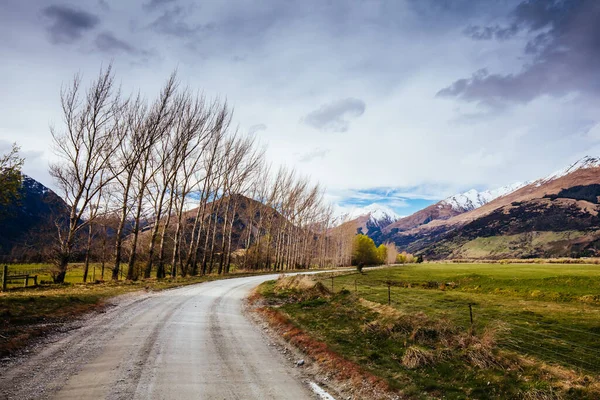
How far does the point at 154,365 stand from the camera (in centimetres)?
800

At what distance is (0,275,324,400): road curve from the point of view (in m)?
6.55

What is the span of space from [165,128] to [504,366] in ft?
102

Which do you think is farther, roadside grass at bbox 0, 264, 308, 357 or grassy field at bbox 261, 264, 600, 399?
roadside grass at bbox 0, 264, 308, 357

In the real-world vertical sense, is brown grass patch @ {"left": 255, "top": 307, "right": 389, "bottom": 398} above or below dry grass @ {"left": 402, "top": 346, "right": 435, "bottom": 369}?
below

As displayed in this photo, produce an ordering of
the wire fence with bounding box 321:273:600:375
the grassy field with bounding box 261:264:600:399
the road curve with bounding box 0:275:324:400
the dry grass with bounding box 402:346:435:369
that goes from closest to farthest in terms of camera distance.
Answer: the road curve with bounding box 0:275:324:400 → the grassy field with bounding box 261:264:600:399 → the dry grass with bounding box 402:346:435:369 → the wire fence with bounding box 321:273:600:375

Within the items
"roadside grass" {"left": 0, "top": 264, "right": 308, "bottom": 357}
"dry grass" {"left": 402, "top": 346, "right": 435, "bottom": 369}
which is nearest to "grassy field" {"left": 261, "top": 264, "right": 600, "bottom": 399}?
"dry grass" {"left": 402, "top": 346, "right": 435, "bottom": 369}

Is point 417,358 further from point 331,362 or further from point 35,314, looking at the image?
point 35,314

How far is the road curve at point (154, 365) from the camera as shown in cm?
655

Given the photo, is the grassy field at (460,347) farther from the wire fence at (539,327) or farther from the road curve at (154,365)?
the road curve at (154,365)

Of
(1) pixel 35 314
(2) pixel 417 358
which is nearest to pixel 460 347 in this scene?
(2) pixel 417 358

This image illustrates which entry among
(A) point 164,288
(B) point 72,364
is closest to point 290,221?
(A) point 164,288

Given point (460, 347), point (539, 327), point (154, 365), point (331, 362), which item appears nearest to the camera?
point (154, 365)

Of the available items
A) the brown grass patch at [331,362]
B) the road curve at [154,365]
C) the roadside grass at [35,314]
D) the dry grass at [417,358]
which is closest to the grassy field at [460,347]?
the dry grass at [417,358]

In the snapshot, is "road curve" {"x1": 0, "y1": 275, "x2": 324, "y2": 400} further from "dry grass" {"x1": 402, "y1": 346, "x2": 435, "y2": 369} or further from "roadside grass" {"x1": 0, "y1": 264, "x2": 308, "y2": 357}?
"dry grass" {"x1": 402, "y1": 346, "x2": 435, "y2": 369}
